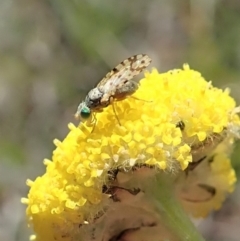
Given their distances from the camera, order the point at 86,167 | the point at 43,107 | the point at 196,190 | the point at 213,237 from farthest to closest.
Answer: the point at 43,107 → the point at 213,237 → the point at 196,190 → the point at 86,167

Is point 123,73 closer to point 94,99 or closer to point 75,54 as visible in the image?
point 94,99

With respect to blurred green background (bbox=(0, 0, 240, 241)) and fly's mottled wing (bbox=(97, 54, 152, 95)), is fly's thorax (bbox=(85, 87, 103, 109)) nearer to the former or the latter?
fly's mottled wing (bbox=(97, 54, 152, 95))

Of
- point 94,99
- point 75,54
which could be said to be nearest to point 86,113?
point 94,99

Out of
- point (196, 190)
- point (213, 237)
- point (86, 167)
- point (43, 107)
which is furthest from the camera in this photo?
point (43, 107)

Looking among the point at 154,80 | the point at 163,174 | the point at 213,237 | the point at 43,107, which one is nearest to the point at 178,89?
the point at 154,80

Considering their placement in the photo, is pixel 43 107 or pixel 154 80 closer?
pixel 154 80

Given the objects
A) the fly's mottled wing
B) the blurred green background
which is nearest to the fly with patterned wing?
the fly's mottled wing

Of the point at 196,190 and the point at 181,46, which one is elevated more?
the point at 181,46

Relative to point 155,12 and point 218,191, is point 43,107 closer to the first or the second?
point 155,12
